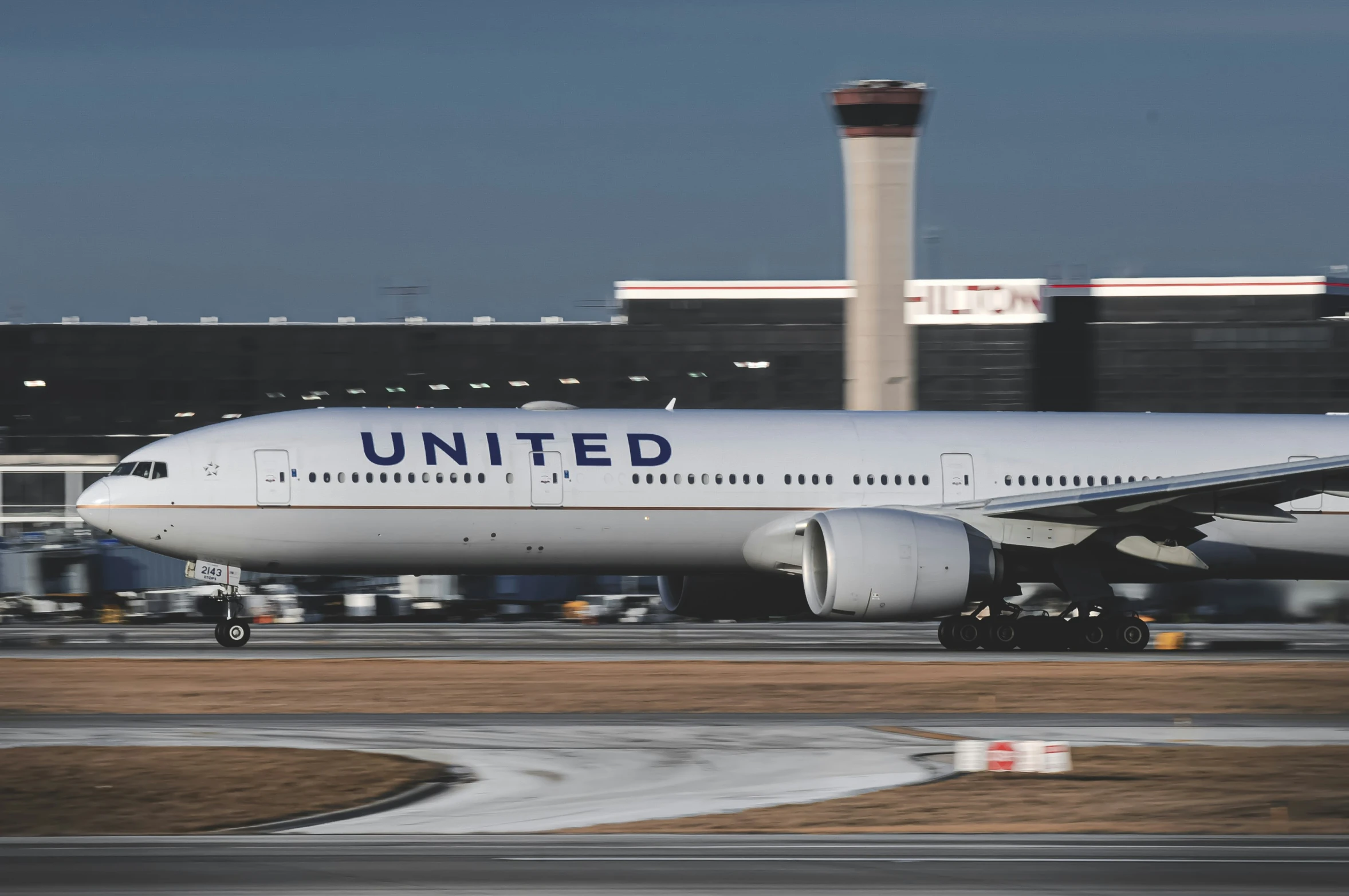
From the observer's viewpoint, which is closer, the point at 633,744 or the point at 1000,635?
the point at 633,744

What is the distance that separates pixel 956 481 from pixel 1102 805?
17.8m

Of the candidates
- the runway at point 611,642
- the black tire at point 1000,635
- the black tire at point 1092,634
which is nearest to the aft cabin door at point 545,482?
the runway at point 611,642

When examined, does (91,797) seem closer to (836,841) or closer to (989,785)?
(836,841)

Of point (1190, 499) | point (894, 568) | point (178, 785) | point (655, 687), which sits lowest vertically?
point (655, 687)

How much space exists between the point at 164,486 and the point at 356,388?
61.9 meters

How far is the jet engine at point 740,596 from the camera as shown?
34000 millimetres

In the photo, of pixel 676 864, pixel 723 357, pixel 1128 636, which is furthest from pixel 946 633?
pixel 723 357

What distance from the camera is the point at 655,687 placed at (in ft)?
78.1

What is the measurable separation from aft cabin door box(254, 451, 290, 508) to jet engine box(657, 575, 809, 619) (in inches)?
296

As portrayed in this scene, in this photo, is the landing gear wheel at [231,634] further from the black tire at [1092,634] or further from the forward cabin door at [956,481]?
the black tire at [1092,634]

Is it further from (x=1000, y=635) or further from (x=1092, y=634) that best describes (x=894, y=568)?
(x=1092, y=634)

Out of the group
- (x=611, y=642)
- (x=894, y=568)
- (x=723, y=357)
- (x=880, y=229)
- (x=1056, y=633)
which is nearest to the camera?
(x=894, y=568)

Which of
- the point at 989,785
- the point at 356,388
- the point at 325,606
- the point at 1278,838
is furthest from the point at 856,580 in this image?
the point at 356,388

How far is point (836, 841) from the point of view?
13.4 m
